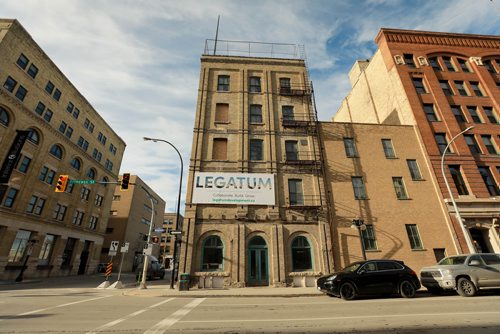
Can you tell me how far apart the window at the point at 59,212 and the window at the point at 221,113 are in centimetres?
2465

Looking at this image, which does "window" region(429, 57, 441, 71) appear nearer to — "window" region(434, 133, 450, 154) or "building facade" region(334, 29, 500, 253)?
"building facade" region(334, 29, 500, 253)

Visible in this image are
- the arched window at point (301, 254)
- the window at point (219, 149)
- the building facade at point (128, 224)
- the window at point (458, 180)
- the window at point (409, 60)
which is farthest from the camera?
the building facade at point (128, 224)

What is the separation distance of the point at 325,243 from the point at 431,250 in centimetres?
819

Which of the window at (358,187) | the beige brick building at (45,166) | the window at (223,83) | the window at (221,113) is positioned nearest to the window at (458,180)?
the window at (358,187)

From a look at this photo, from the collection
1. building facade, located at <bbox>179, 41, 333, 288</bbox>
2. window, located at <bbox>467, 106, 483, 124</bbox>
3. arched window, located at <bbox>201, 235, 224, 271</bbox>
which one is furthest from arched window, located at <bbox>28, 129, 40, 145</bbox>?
window, located at <bbox>467, 106, 483, 124</bbox>

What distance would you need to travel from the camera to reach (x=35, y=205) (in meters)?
27.6

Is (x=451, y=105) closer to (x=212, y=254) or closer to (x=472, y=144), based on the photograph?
(x=472, y=144)

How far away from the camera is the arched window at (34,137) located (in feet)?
87.9

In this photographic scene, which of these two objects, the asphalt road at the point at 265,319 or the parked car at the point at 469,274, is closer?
the asphalt road at the point at 265,319

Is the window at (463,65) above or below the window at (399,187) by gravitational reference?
above

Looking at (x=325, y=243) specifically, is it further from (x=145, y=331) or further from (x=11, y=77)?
(x=11, y=77)

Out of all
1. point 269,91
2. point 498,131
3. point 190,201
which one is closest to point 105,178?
point 190,201

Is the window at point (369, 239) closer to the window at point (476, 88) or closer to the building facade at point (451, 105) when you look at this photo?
the building facade at point (451, 105)

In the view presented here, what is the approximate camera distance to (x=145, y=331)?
238 inches
